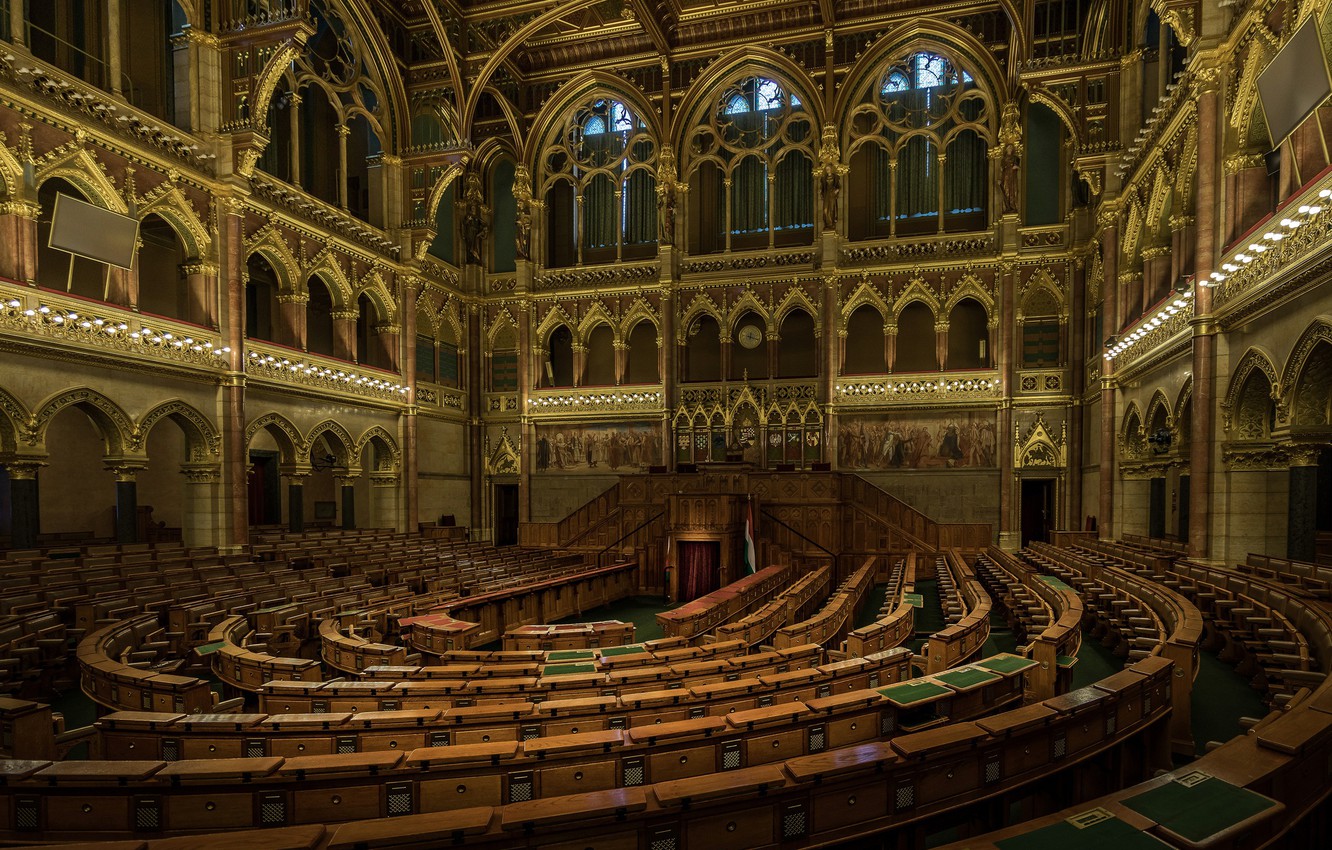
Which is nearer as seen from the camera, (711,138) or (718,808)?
(718,808)

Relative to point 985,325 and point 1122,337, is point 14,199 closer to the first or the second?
point 1122,337

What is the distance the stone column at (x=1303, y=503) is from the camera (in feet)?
32.6

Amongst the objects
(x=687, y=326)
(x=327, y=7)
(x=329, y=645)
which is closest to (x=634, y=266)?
(x=687, y=326)

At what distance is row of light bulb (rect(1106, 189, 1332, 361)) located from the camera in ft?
28.8

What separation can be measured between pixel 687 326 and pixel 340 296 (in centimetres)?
1060

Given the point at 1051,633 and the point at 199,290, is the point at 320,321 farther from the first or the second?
the point at 1051,633

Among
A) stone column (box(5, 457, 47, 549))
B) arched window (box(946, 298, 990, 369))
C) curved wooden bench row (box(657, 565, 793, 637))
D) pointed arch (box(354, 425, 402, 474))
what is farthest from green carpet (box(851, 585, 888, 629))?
stone column (box(5, 457, 47, 549))

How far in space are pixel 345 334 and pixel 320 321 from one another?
4.04 meters

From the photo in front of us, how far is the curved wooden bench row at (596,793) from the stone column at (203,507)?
13.4m

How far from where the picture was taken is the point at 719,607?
11.2 metres

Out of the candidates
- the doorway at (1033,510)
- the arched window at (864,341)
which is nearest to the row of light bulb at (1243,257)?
the doorway at (1033,510)

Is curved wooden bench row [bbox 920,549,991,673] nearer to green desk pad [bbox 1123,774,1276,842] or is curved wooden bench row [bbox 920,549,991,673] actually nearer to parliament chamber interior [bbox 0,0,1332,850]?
parliament chamber interior [bbox 0,0,1332,850]

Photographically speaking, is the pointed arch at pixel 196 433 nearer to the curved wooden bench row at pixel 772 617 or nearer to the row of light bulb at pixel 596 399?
the row of light bulb at pixel 596 399

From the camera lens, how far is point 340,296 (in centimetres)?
2020
